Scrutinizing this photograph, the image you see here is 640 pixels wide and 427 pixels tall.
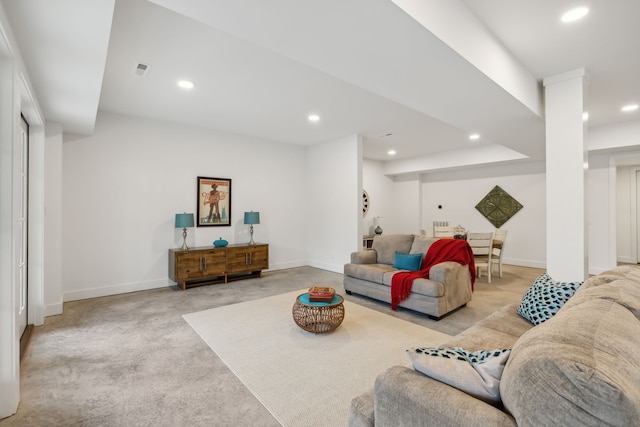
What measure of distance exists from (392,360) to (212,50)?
315 cm

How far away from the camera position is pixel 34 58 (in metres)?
2.13

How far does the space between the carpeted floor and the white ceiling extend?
2.32 metres

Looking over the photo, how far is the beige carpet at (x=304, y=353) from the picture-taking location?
1.97m

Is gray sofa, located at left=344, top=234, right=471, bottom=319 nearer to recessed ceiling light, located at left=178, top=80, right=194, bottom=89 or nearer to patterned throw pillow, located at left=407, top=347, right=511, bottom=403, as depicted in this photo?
patterned throw pillow, located at left=407, top=347, right=511, bottom=403

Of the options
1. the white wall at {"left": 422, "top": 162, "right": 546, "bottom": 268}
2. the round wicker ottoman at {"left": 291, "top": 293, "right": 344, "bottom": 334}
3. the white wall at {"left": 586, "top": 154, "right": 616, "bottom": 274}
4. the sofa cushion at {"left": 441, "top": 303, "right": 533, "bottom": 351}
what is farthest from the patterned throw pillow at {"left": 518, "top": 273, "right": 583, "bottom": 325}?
the white wall at {"left": 422, "top": 162, "right": 546, "bottom": 268}

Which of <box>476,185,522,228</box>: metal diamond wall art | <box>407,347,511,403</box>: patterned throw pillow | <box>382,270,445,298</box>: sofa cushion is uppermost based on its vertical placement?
<box>476,185,522,228</box>: metal diamond wall art

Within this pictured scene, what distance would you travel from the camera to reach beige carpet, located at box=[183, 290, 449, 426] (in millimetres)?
1966

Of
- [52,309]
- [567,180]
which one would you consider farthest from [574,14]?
[52,309]

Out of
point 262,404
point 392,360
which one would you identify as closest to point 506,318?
point 392,360

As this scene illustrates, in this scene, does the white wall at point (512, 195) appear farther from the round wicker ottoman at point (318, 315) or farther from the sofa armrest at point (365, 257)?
the round wicker ottoman at point (318, 315)

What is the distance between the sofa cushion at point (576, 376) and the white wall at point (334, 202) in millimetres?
4645

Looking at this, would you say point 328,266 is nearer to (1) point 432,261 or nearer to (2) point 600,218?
(1) point 432,261

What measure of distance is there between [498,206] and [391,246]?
409 cm

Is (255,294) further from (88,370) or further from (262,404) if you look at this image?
(262,404)
